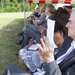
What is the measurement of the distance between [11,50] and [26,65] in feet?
9.39

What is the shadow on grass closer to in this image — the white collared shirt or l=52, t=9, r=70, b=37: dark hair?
l=52, t=9, r=70, b=37: dark hair

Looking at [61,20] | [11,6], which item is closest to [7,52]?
[61,20]

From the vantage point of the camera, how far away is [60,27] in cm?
325

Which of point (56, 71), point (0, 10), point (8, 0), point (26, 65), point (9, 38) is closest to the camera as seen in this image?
point (56, 71)

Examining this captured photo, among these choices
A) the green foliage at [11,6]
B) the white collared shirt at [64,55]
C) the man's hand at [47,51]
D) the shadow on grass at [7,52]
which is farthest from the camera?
the green foliage at [11,6]

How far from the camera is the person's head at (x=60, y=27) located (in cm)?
318

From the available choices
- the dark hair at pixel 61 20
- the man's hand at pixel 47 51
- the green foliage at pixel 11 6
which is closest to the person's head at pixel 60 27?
the dark hair at pixel 61 20

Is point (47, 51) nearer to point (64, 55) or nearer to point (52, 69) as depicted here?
point (52, 69)

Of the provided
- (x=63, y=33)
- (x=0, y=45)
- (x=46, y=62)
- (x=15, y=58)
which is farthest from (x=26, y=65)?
(x=0, y=45)

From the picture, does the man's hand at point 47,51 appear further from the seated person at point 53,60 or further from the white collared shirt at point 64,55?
the white collared shirt at point 64,55

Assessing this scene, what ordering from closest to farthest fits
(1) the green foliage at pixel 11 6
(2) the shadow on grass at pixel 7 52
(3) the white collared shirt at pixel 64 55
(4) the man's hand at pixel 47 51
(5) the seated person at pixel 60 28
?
(4) the man's hand at pixel 47 51 → (3) the white collared shirt at pixel 64 55 → (5) the seated person at pixel 60 28 → (2) the shadow on grass at pixel 7 52 → (1) the green foliage at pixel 11 6

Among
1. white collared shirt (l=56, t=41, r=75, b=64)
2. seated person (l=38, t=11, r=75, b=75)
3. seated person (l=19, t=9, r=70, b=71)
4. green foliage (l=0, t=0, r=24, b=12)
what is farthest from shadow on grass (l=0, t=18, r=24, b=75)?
green foliage (l=0, t=0, r=24, b=12)

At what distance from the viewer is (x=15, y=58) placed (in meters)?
5.80

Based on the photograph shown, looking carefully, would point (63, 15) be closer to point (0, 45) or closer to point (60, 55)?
point (60, 55)
